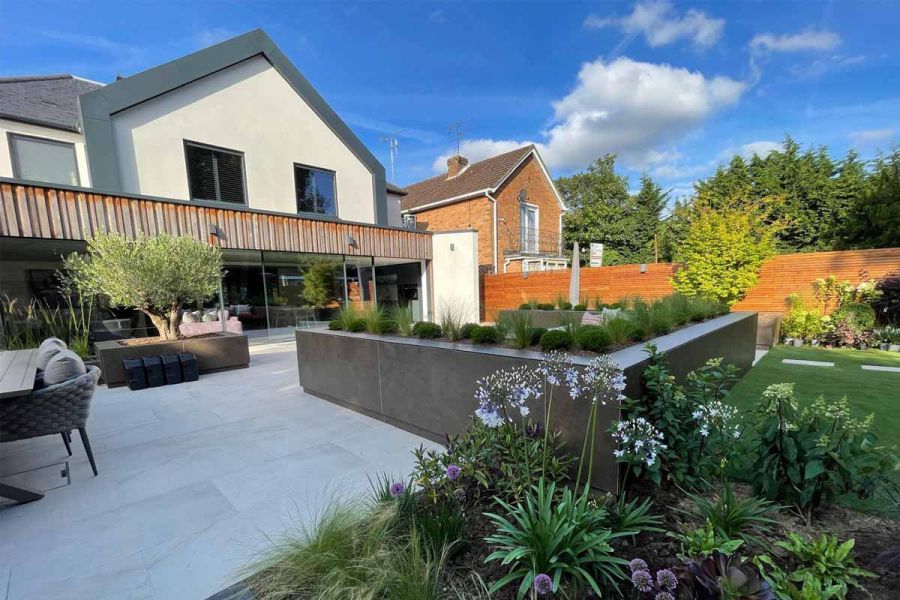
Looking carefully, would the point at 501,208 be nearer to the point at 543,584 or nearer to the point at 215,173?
the point at 215,173

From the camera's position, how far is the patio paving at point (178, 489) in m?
1.88

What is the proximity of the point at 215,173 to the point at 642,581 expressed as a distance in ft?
36.0

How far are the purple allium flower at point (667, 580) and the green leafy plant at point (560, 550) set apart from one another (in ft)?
0.40

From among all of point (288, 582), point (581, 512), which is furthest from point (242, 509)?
point (581, 512)

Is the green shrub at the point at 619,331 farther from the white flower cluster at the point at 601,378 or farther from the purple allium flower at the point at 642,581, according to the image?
the purple allium flower at the point at 642,581

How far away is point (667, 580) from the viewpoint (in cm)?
132

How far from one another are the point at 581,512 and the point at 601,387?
1.95ft

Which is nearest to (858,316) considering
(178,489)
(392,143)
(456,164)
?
(178,489)

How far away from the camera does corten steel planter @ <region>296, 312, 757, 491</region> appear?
2.30m

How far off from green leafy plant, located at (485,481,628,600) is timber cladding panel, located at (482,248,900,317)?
5.10 meters

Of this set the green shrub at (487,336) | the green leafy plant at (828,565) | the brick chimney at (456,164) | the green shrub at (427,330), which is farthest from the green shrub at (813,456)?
the brick chimney at (456,164)

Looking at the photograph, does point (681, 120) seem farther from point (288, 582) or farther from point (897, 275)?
point (288, 582)

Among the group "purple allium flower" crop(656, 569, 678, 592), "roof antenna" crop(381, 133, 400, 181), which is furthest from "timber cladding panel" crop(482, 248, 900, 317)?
"roof antenna" crop(381, 133, 400, 181)

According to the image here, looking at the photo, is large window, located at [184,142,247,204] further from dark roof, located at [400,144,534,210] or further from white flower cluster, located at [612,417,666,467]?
white flower cluster, located at [612,417,666,467]
